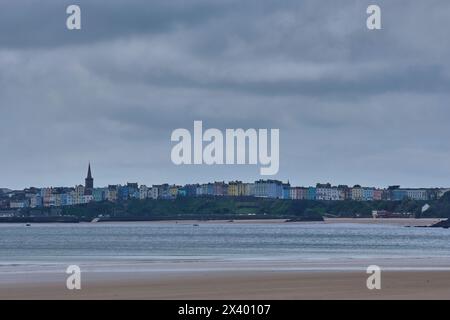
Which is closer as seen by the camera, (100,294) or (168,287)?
(100,294)

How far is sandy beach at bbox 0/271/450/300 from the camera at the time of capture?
3444 centimetres

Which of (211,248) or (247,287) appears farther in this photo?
(211,248)

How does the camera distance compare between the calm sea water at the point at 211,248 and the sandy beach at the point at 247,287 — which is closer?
the sandy beach at the point at 247,287

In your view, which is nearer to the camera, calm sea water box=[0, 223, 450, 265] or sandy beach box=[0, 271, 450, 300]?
sandy beach box=[0, 271, 450, 300]

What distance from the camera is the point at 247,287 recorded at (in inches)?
1507

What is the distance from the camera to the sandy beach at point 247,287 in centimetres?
3444
